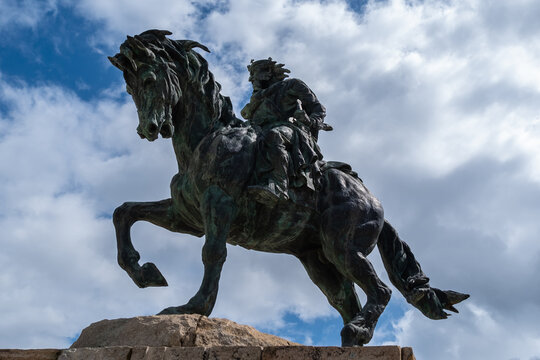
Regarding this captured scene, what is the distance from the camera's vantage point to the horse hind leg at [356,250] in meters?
7.18

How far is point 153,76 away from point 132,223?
1.49m

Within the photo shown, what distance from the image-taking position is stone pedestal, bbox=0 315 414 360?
5656 mm

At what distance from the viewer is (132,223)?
7.59m

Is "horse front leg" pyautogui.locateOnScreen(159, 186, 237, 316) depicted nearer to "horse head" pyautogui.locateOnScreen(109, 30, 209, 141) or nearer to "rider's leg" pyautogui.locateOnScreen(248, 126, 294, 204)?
"rider's leg" pyautogui.locateOnScreen(248, 126, 294, 204)

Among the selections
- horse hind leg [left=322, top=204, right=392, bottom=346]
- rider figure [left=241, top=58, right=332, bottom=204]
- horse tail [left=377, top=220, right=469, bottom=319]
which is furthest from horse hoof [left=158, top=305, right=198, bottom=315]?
horse tail [left=377, top=220, right=469, bottom=319]

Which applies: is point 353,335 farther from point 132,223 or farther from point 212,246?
point 132,223

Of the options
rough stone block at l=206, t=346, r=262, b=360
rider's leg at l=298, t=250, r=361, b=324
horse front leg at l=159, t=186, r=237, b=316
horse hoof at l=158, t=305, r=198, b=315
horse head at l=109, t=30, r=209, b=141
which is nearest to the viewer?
rough stone block at l=206, t=346, r=262, b=360

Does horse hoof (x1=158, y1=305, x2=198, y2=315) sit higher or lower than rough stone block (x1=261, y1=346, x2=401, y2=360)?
higher

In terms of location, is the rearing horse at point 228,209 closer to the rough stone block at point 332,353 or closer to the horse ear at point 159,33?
the horse ear at point 159,33

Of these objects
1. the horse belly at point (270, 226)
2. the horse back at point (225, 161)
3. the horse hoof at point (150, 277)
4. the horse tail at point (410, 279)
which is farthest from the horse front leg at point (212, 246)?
the horse tail at point (410, 279)

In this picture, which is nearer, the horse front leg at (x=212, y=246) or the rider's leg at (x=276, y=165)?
the horse front leg at (x=212, y=246)

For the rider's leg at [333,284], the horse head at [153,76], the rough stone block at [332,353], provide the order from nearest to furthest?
the rough stone block at [332,353]
the horse head at [153,76]
the rider's leg at [333,284]

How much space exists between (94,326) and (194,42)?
314 cm

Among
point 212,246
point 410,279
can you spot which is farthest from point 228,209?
point 410,279
